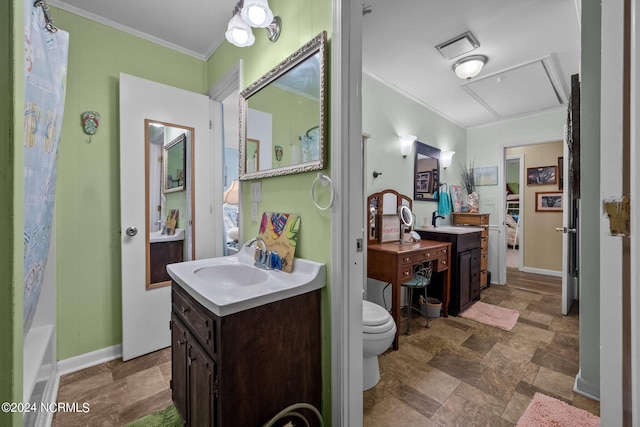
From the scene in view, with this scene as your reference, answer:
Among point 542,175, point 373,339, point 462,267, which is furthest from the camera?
point 542,175

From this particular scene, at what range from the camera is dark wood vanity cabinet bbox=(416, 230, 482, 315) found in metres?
2.79

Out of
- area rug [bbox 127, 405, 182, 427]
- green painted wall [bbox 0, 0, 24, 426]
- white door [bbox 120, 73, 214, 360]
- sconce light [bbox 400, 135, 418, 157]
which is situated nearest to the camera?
green painted wall [bbox 0, 0, 24, 426]

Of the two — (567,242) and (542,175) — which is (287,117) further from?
(542,175)

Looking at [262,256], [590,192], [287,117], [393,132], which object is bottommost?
[262,256]

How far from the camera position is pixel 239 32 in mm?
1490

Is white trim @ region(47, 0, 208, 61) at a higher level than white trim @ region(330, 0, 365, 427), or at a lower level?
higher

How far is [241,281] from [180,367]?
1.61 ft

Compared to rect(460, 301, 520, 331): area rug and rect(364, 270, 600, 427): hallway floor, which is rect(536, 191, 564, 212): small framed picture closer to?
rect(364, 270, 600, 427): hallway floor

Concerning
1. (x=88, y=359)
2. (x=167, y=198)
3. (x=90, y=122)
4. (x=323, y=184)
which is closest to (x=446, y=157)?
(x=323, y=184)

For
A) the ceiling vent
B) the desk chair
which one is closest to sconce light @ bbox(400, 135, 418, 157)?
the ceiling vent

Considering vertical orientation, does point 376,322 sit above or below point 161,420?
above

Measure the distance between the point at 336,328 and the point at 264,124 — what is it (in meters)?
1.23

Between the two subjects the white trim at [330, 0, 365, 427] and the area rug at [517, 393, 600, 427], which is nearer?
the white trim at [330, 0, 365, 427]

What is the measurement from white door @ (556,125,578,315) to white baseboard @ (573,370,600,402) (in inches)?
58.4
